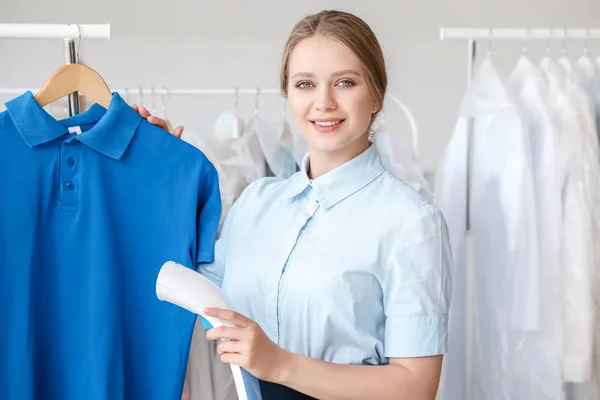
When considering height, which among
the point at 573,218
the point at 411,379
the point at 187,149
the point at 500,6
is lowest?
the point at 411,379

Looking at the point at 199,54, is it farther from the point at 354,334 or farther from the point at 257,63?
the point at 354,334

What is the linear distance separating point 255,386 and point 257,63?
7.61ft

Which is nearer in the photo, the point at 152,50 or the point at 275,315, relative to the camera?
the point at 275,315

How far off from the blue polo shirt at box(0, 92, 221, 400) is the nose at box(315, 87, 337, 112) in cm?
25

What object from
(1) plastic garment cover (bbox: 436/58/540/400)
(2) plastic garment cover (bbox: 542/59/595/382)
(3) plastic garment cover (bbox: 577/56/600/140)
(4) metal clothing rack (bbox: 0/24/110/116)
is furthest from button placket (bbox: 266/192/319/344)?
(3) plastic garment cover (bbox: 577/56/600/140)

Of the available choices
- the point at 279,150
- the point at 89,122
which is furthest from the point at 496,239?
the point at 89,122

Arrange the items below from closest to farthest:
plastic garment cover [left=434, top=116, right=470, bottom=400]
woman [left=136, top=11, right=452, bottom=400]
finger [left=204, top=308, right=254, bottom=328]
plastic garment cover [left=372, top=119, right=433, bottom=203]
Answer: finger [left=204, top=308, right=254, bottom=328], woman [left=136, top=11, right=452, bottom=400], plastic garment cover [left=434, top=116, right=470, bottom=400], plastic garment cover [left=372, top=119, right=433, bottom=203]

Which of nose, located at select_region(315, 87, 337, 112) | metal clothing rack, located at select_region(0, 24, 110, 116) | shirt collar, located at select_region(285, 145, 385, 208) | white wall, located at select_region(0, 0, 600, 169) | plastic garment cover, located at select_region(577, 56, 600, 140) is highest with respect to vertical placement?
white wall, located at select_region(0, 0, 600, 169)

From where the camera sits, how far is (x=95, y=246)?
49.1 inches

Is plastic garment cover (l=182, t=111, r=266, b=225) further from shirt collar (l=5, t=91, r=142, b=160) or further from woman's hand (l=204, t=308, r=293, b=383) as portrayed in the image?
woman's hand (l=204, t=308, r=293, b=383)

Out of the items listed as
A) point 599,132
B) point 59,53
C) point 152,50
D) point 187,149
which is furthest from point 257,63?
point 187,149

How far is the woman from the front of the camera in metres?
1.18

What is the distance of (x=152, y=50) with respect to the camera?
326cm

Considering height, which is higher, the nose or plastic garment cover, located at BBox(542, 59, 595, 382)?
the nose
